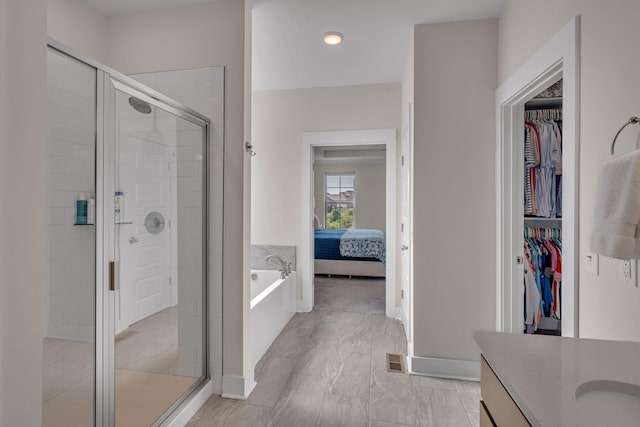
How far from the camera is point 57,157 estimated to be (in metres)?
1.19

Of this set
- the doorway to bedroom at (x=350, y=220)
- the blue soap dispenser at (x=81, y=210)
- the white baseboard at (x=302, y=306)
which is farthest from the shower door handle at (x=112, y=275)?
the doorway to bedroom at (x=350, y=220)

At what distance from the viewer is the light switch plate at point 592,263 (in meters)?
1.21

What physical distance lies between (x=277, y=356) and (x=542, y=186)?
2.55 metres

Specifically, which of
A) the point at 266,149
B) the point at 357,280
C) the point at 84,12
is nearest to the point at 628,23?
the point at 84,12

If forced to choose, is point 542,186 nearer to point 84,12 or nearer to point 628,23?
point 628,23

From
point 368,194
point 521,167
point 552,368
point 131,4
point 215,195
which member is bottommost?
point 552,368

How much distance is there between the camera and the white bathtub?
7.99 ft

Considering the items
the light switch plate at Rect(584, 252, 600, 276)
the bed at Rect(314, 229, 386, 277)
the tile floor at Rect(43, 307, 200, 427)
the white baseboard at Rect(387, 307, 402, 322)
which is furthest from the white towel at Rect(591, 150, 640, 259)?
the bed at Rect(314, 229, 386, 277)

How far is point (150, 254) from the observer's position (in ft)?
5.40

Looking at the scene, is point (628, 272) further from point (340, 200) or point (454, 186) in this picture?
point (340, 200)

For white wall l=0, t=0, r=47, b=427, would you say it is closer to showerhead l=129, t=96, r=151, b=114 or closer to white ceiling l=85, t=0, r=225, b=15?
showerhead l=129, t=96, r=151, b=114

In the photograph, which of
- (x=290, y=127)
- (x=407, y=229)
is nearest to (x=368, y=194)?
(x=290, y=127)

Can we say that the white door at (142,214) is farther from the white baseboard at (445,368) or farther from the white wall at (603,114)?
the white wall at (603,114)

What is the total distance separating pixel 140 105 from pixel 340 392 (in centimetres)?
203
